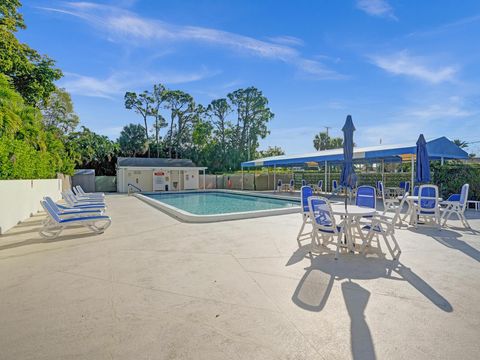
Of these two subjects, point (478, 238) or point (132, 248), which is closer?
point (132, 248)

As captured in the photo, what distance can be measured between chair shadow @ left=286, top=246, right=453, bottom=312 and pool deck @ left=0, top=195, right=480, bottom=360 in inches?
0.7

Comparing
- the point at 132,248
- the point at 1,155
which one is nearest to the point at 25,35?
the point at 1,155

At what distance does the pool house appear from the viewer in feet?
77.5

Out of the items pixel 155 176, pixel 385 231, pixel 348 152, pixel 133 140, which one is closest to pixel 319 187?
pixel 348 152

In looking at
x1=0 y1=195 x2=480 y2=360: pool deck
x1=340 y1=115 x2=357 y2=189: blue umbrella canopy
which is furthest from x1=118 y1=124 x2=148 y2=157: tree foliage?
x1=340 y1=115 x2=357 y2=189: blue umbrella canopy

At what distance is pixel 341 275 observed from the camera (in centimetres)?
373

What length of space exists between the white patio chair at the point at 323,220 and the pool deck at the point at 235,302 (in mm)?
386

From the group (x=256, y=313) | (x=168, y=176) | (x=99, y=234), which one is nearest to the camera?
(x=256, y=313)

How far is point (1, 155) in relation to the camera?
712cm

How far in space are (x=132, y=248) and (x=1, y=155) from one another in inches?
197

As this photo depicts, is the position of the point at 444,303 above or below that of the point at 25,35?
below

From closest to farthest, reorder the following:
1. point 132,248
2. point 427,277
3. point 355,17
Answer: point 427,277 < point 132,248 < point 355,17

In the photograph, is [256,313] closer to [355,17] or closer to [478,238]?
[478,238]

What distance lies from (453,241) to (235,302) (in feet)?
16.8
